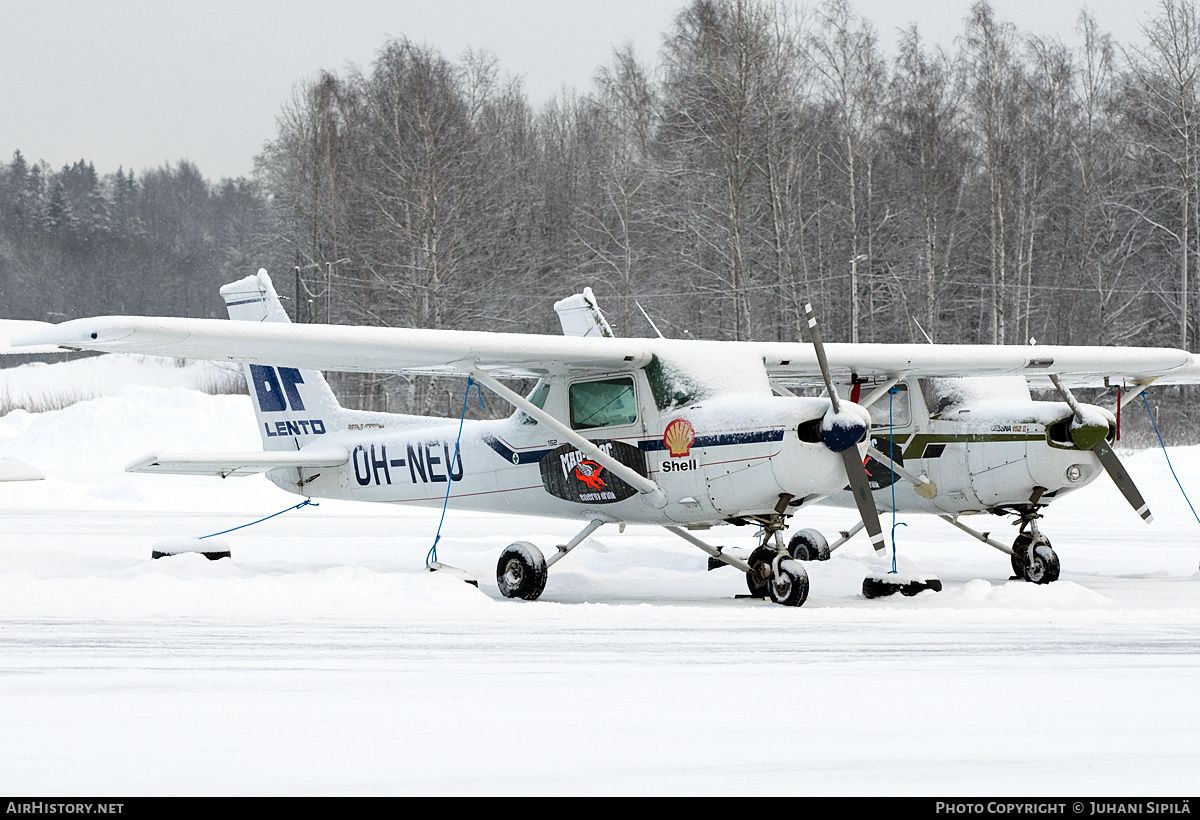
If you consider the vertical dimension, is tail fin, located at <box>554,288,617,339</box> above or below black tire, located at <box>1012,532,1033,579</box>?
above

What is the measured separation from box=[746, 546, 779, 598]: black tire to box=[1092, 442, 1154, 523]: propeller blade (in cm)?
340

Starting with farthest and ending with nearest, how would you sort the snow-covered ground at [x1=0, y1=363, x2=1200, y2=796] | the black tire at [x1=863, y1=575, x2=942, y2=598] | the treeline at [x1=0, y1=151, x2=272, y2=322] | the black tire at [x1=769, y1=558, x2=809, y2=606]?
1. the treeline at [x1=0, y1=151, x2=272, y2=322]
2. the black tire at [x1=863, y1=575, x2=942, y2=598]
3. the black tire at [x1=769, y1=558, x2=809, y2=606]
4. the snow-covered ground at [x1=0, y1=363, x2=1200, y2=796]

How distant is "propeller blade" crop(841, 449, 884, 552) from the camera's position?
361 inches

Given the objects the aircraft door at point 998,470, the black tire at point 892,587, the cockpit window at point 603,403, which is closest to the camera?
the black tire at point 892,587

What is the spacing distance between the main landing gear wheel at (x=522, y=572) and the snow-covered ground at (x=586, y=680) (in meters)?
0.15

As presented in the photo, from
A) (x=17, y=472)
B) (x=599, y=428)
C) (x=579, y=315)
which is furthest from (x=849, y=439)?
(x=17, y=472)

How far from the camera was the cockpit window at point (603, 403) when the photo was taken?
1020 centimetres

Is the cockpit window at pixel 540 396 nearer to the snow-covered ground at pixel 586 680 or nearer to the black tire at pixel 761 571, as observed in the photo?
the snow-covered ground at pixel 586 680

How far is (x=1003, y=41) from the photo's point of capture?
112ft

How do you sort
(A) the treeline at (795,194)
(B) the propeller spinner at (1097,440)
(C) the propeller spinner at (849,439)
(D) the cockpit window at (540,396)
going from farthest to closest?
(A) the treeline at (795,194)
(B) the propeller spinner at (1097,440)
(D) the cockpit window at (540,396)
(C) the propeller spinner at (849,439)

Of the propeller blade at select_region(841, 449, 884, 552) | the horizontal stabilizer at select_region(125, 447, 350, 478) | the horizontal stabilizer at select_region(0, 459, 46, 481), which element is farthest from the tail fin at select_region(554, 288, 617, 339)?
the horizontal stabilizer at select_region(0, 459, 46, 481)

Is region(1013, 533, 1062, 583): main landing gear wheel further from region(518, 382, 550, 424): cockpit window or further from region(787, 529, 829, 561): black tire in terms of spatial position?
region(518, 382, 550, 424): cockpit window

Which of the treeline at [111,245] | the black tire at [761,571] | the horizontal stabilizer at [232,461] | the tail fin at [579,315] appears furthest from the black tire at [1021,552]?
the treeline at [111,245]
